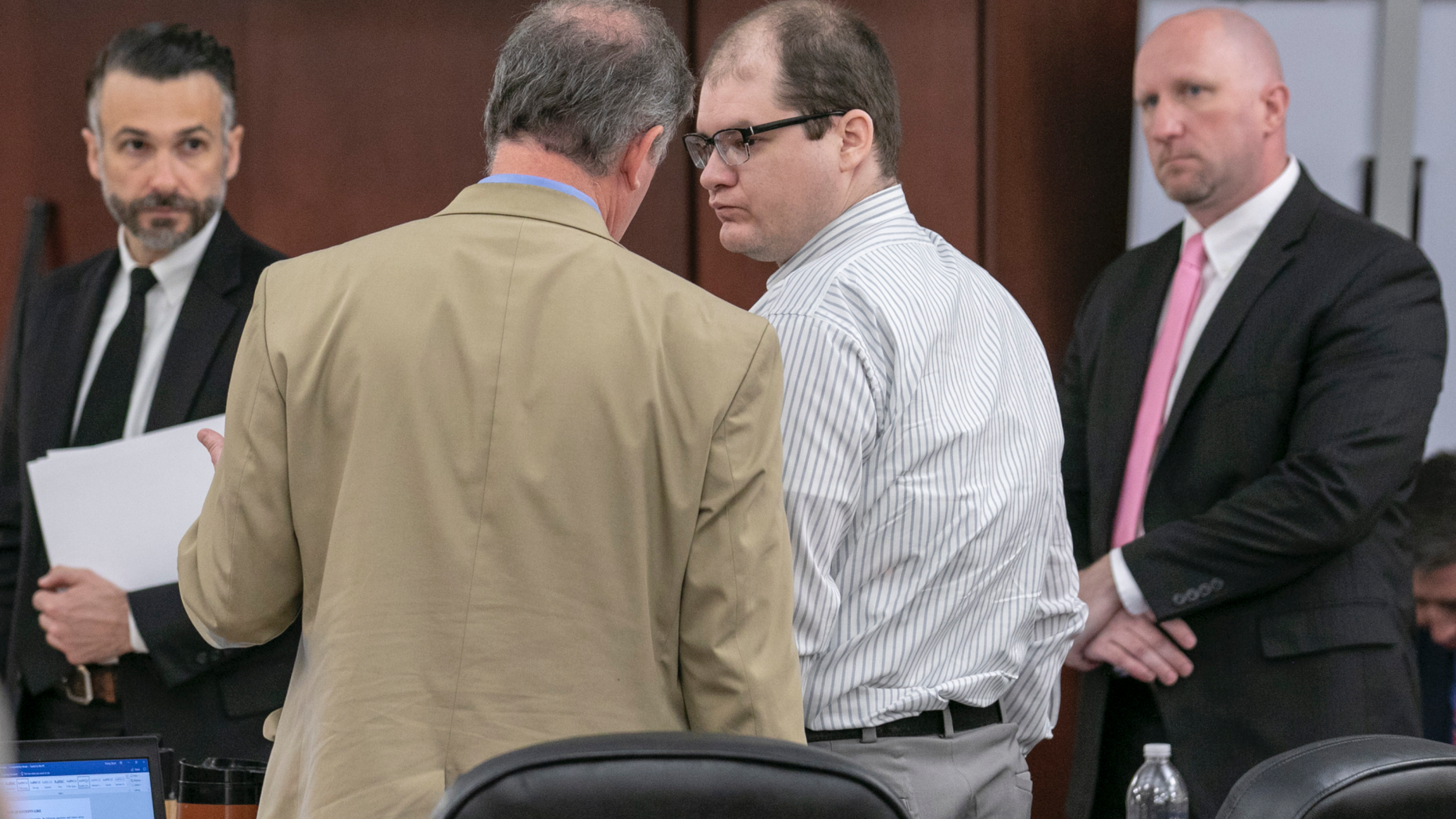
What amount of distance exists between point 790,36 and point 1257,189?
1598 mm

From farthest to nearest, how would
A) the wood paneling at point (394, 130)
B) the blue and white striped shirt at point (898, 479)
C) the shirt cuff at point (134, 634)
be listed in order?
1. the wood paneling at point (394, 130)
2. the shirt cuff at point (134, 634)
3. the blue and white striped shirt at point (898, 479)

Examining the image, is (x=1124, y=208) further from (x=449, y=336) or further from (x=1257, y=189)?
(x=449, y=336)

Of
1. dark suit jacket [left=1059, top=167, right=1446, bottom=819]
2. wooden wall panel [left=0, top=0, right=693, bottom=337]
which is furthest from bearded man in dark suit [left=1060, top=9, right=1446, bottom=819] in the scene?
wooden wall panel [left=0, top=0, right=693, bottom=337]

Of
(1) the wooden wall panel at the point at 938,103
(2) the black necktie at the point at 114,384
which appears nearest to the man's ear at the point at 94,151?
(2) the black necktie at the point at 114,384

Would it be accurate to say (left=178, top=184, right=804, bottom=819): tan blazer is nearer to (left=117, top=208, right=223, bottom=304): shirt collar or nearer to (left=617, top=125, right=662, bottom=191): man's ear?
(left=617, top=125, right=662, bottom=191): man's ear

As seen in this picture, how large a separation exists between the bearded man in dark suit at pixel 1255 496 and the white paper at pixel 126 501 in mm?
1688

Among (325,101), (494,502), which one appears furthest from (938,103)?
(494,502)

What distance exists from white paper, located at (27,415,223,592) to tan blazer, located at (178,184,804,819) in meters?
1.06

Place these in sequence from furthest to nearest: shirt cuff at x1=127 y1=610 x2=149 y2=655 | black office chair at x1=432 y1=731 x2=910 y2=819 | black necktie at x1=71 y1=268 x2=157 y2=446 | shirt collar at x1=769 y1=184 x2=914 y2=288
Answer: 1. black necktie at x1=71 y1=268 x2=157 y2=446
2. shirt cuff at x1=127 y1=610 x2=149 y2=655
3. shirt collar at x1=769 y1=184 x2=914 y2=288
4. black office chair at x1=432 y1=731 x2=910 y2=819

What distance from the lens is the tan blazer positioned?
1448mm

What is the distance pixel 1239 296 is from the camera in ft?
9.84

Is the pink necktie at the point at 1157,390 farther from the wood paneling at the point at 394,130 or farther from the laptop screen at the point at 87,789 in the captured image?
the laptop screen at the point at 87,789

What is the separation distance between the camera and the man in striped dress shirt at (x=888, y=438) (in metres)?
1.71

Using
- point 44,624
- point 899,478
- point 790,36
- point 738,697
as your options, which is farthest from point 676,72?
point 44,624
